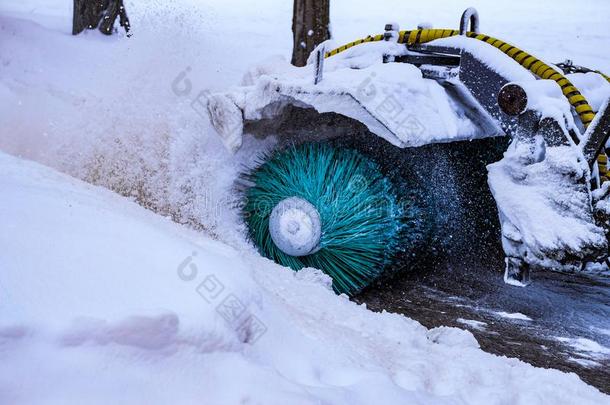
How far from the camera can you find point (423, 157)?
3.66m

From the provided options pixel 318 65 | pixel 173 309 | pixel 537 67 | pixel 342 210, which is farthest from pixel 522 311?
pixel 173 309

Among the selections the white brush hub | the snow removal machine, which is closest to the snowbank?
the snow removal machine

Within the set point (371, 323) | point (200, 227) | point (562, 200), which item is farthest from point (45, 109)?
point (562, 200)

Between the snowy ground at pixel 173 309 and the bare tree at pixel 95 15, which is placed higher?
the snowy ground at pixel 173 309

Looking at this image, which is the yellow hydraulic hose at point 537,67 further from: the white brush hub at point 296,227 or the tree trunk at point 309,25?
the tree trunk at point 309,25

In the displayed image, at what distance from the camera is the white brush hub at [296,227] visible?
10.6 ft

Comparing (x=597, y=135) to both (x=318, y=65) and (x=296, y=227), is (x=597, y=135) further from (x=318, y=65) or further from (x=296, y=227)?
(x=296, y=227)

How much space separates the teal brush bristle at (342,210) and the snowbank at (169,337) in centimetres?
111

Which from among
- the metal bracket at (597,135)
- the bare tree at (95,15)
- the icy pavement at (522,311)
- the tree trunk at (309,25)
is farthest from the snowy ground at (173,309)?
the bare tree at (95,15)

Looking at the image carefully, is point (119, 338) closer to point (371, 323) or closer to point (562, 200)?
point (371, 323)

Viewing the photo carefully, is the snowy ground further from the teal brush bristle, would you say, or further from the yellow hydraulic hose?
the yellow hydraulic hose

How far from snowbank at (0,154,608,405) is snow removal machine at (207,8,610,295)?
745mm

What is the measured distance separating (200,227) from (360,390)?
6.74 feet

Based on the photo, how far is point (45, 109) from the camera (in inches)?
169
